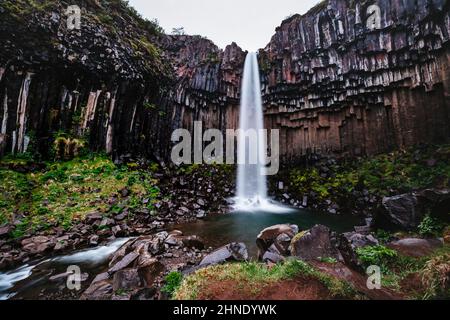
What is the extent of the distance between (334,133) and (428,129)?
21.0 ft

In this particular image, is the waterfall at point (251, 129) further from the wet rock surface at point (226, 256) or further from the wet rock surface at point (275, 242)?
the wet rock surface at point (226, 256)

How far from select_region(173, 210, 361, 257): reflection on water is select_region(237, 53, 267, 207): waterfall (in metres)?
6.65

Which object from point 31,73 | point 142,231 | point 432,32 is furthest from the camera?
point 432,32

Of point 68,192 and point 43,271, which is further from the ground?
point 68,192

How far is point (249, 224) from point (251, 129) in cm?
1263

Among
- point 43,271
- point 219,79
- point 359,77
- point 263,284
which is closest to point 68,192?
point 43,271

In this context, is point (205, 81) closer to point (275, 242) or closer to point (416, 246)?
point (275, 242)

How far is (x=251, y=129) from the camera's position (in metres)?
23.6

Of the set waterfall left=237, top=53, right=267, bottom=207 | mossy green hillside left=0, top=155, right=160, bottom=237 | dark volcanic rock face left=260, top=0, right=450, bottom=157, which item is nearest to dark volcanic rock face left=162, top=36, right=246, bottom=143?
waterfall left=237, top=53, right=267, bottom=207

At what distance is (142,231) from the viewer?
10805mm

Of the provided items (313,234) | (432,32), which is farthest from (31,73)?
(432,32)

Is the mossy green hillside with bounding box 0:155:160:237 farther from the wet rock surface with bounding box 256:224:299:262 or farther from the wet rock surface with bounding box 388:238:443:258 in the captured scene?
the wet rock surface with bounding box 388:238:443:258

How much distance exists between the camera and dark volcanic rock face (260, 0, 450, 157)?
16148 millimetres

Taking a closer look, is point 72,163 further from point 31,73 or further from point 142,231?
point 142,231
